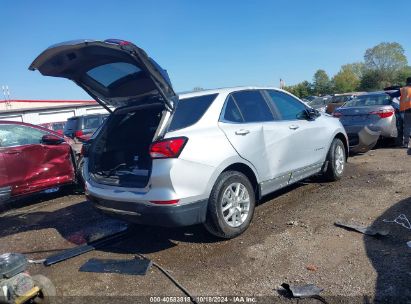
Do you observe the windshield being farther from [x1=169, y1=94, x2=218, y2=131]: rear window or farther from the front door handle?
[x1=169, y1=94, x2=218, y2=131]: rear window

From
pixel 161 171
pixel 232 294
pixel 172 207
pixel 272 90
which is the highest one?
pixel 272 90

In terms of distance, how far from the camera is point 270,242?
4293 millimetres

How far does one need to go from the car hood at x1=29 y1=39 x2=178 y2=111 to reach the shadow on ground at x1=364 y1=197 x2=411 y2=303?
8.45 feet

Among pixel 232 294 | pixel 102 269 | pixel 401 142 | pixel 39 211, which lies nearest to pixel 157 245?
pixel 102 269

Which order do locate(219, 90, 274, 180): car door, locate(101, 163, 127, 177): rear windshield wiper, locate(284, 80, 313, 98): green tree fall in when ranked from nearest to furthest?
locate(219, 90, 274, 180): car door → locate(101, 163, 127, 177): rear windshield wiper → locate(284, 80, 313, 98): green tree

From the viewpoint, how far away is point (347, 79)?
278ft

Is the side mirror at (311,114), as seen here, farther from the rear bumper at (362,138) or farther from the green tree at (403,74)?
the green tree at (403,74)

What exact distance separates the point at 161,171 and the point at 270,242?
4.97ft

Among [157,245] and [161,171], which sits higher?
[161,171]

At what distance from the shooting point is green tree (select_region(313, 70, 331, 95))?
75438 mm

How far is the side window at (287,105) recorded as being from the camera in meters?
5.44

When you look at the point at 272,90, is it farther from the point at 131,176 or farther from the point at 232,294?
the point at 232,294

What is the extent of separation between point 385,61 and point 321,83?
538 inches

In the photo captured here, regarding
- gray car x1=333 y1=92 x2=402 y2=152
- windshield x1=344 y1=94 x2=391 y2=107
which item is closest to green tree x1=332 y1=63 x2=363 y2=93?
windshield x1=344 y1=94 x2=391 y2=107
